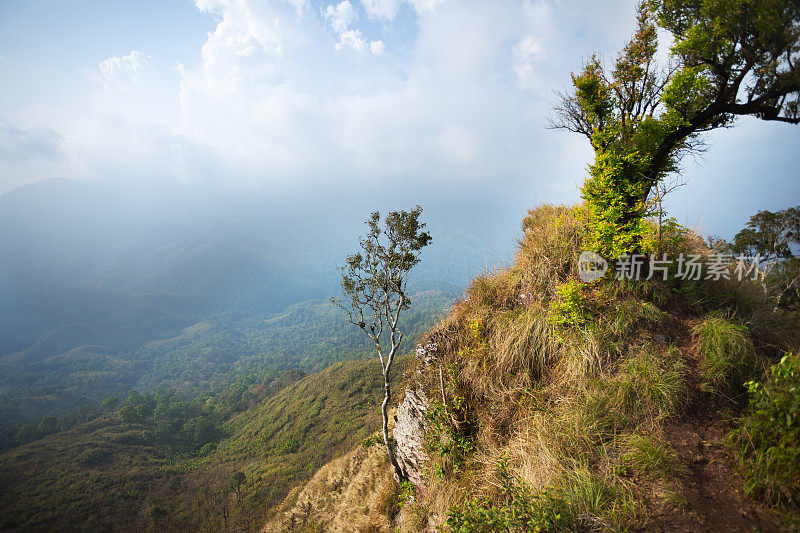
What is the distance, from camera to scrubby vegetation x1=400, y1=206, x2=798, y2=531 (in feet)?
12.5

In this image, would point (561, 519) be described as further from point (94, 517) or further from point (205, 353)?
point (205, 353)

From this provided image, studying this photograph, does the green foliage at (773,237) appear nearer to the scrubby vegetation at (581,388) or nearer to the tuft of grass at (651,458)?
the scrubby vegetation at (581,388)

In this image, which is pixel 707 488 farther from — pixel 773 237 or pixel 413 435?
pixel 773 237

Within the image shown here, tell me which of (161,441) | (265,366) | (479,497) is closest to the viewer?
(479,497)

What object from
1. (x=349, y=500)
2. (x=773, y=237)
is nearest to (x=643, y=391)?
(x=349, y=500)

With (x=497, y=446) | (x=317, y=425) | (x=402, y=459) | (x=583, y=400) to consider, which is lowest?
(x=317, y=425)

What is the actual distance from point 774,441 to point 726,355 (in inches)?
67.6

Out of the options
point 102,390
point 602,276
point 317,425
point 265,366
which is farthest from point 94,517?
point 102,390

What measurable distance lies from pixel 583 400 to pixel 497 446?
1.84m

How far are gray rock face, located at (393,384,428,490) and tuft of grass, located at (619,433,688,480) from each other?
4.26 m

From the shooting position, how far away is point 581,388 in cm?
518

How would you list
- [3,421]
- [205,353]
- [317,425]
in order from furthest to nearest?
1. [205,353]
2. [3,421]
3. [317,425]

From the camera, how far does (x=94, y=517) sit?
4628 centimetres

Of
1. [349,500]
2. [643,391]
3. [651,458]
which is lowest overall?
[349,500]
